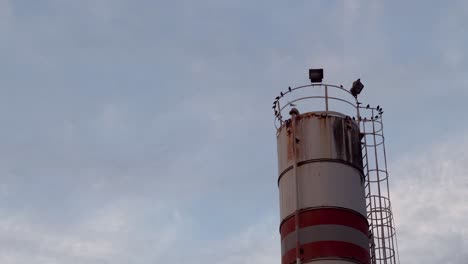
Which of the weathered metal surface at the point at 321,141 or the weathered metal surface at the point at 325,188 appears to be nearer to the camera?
the weathered metal surface at the point at 325,188

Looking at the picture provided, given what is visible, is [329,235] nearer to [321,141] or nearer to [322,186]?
[322,186]

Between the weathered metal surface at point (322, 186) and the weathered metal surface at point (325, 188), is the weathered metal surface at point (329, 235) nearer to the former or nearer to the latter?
the weathered metal surface at point (322, 186)

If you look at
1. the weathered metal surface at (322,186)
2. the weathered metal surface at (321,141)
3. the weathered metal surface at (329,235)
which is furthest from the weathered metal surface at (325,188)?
the weathered metal surface at (329,235)

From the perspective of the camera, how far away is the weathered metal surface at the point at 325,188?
29.1 metres

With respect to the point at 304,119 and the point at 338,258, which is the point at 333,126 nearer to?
the point at 304,119

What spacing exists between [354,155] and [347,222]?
2804 millimetres

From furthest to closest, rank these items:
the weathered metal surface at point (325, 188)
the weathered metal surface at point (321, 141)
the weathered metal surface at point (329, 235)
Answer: the weathered metal surface at point (321, 141) → the weathered metal surface at point (325, 188) → the weathered metal surface at point (329, 235)

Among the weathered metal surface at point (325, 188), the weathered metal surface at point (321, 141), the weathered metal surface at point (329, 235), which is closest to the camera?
the weathered metal surface at point (329, 235)

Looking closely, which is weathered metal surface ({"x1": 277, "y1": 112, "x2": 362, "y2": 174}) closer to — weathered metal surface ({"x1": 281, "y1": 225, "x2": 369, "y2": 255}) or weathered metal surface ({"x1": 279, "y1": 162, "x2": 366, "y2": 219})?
weathered metal surface ({"x1": 279, "y1": 162, "x2": 366, "y2": 219})

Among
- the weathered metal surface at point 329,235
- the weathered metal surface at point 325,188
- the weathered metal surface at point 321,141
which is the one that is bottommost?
the weathered metal surface at point 329,235

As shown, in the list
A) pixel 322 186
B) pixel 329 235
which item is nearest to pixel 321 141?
pixel 322 186

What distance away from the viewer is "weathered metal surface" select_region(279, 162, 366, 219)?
2906 centimetres

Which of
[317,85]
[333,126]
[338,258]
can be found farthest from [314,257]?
[317,85]

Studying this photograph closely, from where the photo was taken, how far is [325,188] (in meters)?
29.2
